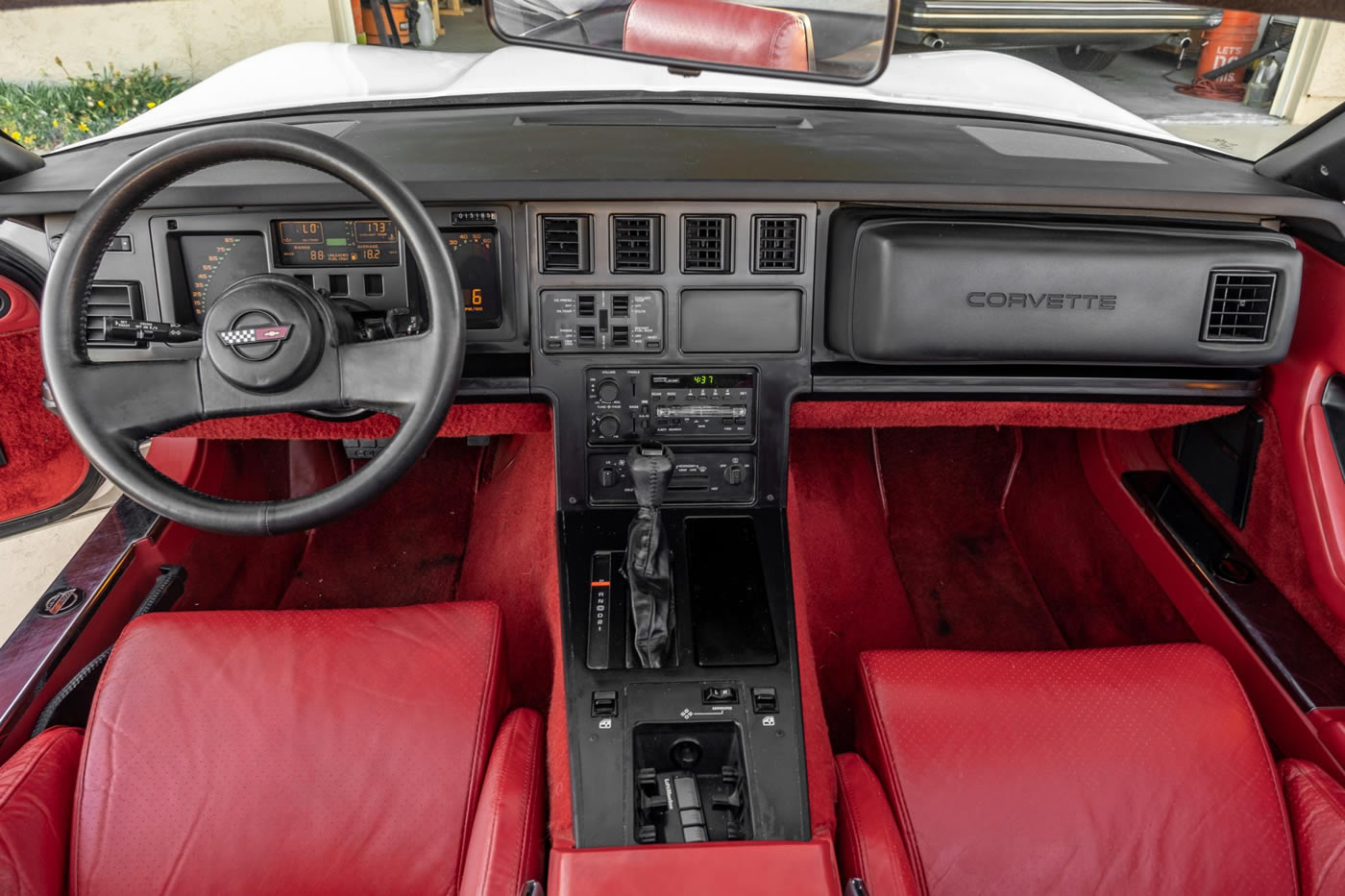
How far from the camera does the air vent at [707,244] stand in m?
1.59

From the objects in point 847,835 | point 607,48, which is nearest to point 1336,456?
point 847,835

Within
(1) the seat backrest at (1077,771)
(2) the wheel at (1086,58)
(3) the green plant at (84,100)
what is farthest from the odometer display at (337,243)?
(2) the wheel at (1086,58)

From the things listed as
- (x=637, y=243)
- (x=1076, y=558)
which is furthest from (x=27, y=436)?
(x=1076, y=558)

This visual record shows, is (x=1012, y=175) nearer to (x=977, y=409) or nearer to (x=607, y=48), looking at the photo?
(x=977, y=409)

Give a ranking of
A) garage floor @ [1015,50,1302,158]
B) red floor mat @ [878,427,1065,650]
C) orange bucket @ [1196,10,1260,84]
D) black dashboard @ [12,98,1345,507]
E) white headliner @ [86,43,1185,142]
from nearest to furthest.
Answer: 1. black dashboard @ [12,98,1345,507]
2. white headliner @ [86,43,1185,142]
3. red floor mat @ [878,427,1065,650]
4. garage floor @ [1015,50,1302,158]
5. orange bucket @ [1196,10,1260,84]

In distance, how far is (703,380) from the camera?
171cm

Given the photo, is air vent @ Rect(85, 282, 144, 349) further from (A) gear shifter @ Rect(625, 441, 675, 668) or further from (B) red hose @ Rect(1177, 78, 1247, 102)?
(B) red hose @ Rect(1177, 78, 1247, 102)

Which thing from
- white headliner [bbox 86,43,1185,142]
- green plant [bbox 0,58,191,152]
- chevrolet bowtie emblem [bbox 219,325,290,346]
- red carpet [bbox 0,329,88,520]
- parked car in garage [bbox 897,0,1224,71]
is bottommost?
red carpet [bbox 0,329,88,520]

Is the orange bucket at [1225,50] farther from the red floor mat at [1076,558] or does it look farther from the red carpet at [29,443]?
the red carpet at [29,443]

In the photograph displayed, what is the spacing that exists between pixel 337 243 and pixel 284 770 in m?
0.90

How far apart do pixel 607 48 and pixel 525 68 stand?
23.3 inches

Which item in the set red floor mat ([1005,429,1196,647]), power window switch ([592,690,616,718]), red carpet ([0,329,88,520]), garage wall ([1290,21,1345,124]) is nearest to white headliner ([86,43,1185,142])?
red carpet ([0,329,88,520])

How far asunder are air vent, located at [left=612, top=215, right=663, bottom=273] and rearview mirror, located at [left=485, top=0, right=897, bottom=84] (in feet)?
1.15

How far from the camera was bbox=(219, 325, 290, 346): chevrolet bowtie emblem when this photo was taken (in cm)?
122
